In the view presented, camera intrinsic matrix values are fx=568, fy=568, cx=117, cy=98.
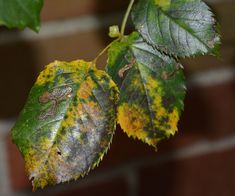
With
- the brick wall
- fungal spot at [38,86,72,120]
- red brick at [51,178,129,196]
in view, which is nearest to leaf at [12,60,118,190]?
fungal spot at [38,86,72,120]

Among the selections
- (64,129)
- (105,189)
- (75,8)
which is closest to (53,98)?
(64,129)

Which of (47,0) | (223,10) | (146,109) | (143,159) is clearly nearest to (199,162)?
(143,159)

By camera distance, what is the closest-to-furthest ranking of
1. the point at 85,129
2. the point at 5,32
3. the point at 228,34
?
1. the point at 85,129
2. the point at 5,32
3. the point at 228,34

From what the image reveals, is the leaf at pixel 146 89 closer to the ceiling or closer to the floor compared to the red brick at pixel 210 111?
closer to the ceiling

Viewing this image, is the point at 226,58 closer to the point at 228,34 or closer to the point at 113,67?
the point at 228,34

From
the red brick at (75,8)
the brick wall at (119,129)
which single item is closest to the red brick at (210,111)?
the brick wall at (119,129)

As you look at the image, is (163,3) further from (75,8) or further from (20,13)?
(75,8)

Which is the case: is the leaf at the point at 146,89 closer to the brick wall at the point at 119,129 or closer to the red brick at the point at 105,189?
the brick wall at the point at 119,129
